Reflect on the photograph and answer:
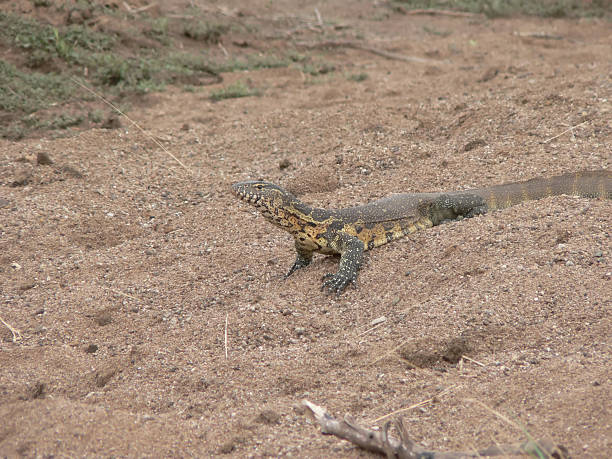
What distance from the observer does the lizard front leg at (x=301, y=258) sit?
6634 millimetres

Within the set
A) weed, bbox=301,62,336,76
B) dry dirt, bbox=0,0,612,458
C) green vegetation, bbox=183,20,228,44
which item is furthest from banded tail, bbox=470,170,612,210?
green vegetation, bbox=183,20,228,44

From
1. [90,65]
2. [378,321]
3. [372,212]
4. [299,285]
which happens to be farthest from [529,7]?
[378,321]

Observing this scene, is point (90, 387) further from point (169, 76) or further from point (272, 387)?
point (169, 76)

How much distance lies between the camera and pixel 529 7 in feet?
63.3

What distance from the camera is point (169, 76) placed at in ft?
42.7

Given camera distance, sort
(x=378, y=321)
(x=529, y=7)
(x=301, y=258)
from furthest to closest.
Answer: (x=529, y=7), (x=301, y=258), (x=378, y=321)

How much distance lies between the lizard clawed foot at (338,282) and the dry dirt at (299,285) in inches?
3.6

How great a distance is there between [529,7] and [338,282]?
16385mm

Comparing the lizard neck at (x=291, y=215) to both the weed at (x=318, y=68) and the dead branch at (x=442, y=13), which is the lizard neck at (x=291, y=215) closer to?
the weed at (x=318, y=68)

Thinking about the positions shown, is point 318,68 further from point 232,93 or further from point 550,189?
point 550,189

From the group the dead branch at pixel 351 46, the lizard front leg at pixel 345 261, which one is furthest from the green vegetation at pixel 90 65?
the lizard front leg at pixel 345 261

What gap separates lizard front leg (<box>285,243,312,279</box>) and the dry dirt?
18cm

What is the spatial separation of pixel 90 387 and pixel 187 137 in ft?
19.8

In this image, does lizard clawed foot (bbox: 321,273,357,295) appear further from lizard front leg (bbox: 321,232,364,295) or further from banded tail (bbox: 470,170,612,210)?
banded tail (bbox: 470,170,612,210)
